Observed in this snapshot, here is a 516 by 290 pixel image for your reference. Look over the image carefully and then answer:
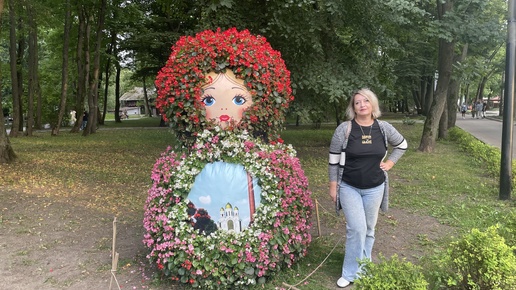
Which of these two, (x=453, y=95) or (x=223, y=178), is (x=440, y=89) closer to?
(x=453, y=95)

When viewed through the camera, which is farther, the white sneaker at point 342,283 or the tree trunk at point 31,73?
the tree trunk at point 31,73

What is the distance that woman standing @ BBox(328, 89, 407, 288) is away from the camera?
3.86 metres

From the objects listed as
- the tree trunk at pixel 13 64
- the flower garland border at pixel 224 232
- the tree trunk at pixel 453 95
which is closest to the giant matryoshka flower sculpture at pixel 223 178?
the flower garland border at pixel 224 232

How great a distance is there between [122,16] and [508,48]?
2037cm

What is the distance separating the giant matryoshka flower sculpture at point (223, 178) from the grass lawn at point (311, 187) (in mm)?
483

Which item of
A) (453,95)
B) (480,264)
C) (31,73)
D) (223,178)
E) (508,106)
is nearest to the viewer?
(480,264)

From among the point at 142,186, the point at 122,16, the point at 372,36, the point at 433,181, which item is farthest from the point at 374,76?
the point at 122,16

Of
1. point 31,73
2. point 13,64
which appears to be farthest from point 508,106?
point 31,73

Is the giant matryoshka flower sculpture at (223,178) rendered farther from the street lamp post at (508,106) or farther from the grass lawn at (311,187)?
the street lamp post at (508,106)

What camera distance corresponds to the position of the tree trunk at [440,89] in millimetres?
13680

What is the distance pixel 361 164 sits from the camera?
12.7 ft

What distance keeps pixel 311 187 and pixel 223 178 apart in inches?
205

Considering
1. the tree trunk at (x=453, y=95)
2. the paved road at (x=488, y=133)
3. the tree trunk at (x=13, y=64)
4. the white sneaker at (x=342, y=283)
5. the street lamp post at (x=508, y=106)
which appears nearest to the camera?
the white sneaker at (x=342, y=283)

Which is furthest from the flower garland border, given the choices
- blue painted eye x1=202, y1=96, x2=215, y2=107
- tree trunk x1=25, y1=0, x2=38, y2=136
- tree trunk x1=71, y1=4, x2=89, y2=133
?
tree trunk x1=71, y1=4, x2=89, y2=133
